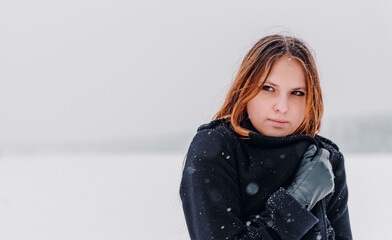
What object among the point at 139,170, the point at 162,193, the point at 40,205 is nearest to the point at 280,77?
the point at 162,193

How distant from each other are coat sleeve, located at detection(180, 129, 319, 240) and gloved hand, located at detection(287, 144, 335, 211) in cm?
4

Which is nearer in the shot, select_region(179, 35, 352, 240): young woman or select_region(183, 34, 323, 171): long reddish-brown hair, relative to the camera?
select_region(179, 35, 352, 240): young woman

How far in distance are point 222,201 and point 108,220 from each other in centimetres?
362

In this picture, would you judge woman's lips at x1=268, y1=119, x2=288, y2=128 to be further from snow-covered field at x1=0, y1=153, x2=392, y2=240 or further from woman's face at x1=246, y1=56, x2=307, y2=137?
snow-covered field at x1=0, y1=153, x2=392, y2=240

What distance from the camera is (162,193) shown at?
5789 mm

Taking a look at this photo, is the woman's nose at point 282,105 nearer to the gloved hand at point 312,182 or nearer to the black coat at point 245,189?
the black coat at point 245,189

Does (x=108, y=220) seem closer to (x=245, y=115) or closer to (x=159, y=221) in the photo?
(x=159, y=221)

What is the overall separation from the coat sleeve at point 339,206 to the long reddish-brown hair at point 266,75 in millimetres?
251

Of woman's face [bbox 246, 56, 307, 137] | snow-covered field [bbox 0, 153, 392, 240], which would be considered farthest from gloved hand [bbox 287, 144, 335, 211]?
snow-covered field [bbox 0, 153, 392, 240]

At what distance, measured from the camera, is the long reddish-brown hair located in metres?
1.62

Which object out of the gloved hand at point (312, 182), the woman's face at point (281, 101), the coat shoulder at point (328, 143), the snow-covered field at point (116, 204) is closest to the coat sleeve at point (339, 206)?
the coat shoulder at point (328, 143)

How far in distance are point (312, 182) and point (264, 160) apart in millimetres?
203

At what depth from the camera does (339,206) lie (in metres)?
1.82

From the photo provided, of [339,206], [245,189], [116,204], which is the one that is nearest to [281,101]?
[245,189]
